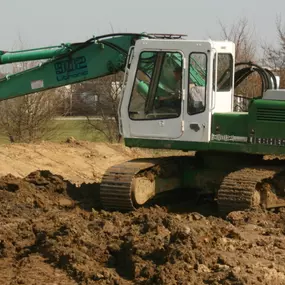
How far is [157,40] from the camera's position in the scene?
10.3 m

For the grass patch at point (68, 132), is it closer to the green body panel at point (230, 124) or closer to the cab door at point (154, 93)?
the cab door at point (154, 93)

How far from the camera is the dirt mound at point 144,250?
21.1 feet

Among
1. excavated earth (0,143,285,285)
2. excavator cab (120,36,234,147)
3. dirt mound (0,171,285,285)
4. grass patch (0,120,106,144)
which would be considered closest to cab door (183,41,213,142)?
excavator cab (120,36,234,147)

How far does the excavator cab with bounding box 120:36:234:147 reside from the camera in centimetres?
1010

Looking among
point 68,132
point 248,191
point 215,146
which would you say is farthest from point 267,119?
point 68,132

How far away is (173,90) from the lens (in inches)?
402

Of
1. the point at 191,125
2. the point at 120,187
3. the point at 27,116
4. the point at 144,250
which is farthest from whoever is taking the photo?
the point at 27,116

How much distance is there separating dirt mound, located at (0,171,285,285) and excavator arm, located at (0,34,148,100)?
8.93 feet

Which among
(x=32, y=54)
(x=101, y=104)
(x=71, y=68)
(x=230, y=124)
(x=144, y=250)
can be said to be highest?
(x=32, y=54)

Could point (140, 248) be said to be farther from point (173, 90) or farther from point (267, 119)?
point (267, 119)

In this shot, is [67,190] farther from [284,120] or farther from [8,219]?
[284,120]

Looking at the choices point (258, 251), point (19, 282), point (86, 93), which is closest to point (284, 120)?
point (258, 251)

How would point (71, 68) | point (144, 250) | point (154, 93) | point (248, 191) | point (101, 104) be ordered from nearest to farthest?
point (144, 250), point (248, 191), point (154, 93), point (71, 68), point (101, 104)

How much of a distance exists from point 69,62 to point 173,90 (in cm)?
192
